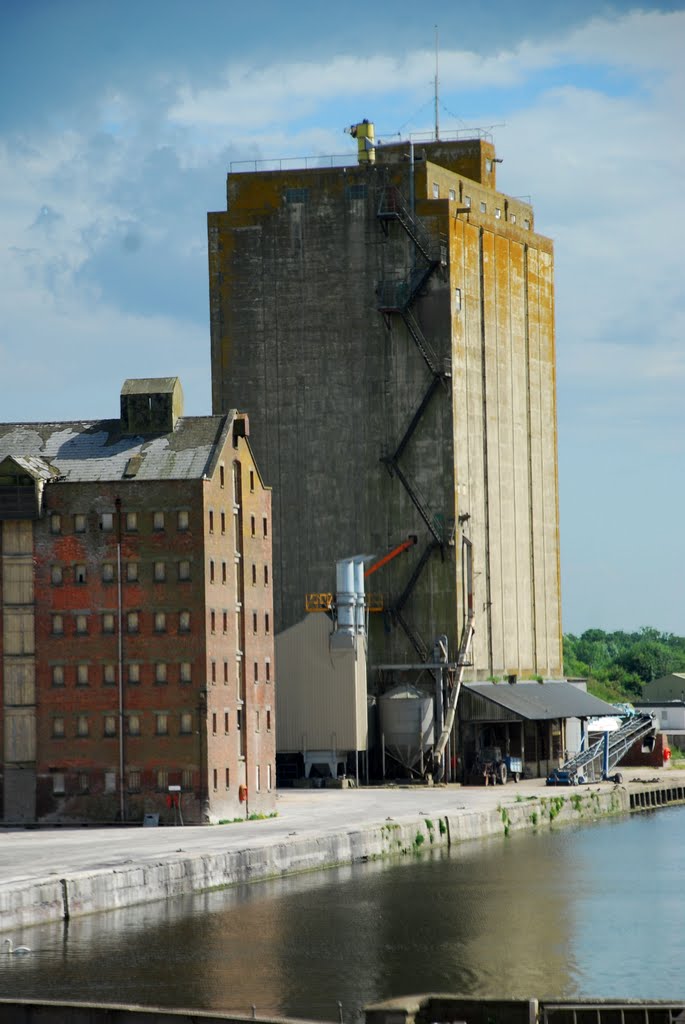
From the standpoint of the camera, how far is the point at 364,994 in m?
57.1

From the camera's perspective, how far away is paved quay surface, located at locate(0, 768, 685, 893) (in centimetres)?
7600

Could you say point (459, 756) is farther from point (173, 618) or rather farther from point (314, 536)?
point (173, 618)

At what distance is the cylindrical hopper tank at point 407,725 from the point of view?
127188mm

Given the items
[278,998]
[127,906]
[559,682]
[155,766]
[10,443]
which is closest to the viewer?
[278,998]

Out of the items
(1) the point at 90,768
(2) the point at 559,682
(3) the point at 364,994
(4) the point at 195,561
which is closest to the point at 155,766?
(1) the point at 90,768

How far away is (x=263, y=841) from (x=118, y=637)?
52.5ft

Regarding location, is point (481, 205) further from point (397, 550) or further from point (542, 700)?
point (542, 700)

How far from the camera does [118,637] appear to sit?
317 feet

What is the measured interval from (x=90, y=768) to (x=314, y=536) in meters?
41.0

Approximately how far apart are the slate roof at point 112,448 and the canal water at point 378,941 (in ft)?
72.6

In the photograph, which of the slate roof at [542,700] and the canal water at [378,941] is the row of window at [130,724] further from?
the slate roof at [542,700]

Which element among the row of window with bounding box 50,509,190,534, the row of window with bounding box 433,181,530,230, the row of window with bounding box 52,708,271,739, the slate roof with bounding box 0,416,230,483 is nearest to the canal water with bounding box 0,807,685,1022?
the row of window with bounding box 52,708,271,739

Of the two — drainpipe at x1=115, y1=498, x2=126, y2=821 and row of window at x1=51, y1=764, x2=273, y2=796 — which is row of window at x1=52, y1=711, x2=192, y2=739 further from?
row of window at x1=51, y1=764, x2=273, y2=796

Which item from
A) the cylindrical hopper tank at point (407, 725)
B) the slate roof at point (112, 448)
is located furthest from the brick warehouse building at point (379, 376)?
the slate roof at point (112, 448)
